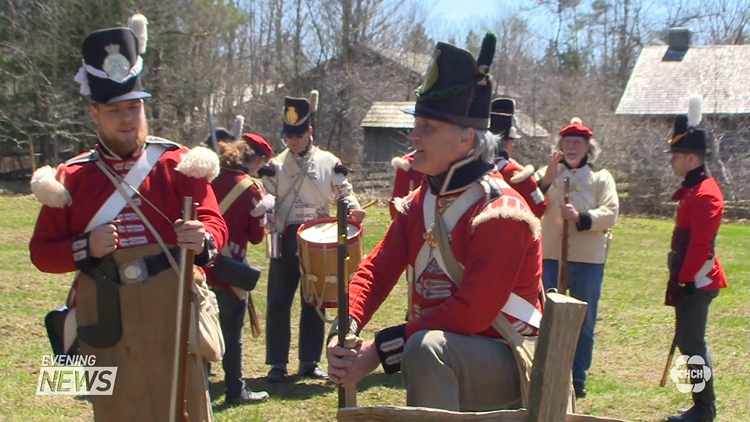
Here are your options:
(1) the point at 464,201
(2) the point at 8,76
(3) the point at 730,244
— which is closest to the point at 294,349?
(1) the point at 464,201

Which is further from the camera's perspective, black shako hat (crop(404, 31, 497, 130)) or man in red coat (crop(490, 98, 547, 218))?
man in red coat (crop(490, 98, 547, 218))

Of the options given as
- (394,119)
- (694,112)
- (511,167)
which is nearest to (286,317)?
(511,167)

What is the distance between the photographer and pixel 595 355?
785cm

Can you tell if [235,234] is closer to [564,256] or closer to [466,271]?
[564,256]

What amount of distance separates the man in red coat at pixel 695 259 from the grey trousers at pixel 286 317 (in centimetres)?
290

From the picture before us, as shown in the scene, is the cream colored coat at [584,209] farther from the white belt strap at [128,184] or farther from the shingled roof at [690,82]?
the shingled roof at [690,82]

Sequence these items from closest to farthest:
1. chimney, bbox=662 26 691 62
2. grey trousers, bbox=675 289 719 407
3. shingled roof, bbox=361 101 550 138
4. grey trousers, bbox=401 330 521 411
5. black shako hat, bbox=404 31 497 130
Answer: grey trousers, bbox=401 330 521 411
black shako hat, bbox=404 31 497 130
grey trousers, bbox=675 289 719 407
shingled roof, bbox=361 101 550 138
chimney, bbox=662 26 691 62

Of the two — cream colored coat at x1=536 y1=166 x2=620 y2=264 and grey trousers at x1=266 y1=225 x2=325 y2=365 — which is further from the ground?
cream colored coat at x1=536 y1=166 x2=620 y2=264

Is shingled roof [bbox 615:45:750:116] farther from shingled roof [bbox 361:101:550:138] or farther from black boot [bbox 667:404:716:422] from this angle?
black boot [bbox 667:404:716:422]

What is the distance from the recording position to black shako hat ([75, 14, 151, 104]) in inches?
150

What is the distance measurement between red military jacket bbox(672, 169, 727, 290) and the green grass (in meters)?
1.12

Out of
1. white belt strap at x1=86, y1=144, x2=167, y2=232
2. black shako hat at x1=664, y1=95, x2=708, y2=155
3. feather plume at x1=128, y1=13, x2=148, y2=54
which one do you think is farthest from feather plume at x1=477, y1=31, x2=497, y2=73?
black shako hat at x1=664, y1=95, x2=708, y2=155

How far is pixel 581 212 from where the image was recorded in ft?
21.7

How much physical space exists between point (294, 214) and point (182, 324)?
11.4 feet
